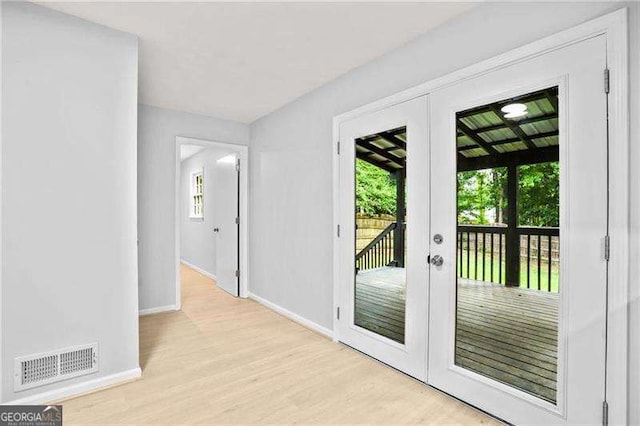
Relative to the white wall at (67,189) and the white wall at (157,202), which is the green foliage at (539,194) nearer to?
the white wall at (67,189)

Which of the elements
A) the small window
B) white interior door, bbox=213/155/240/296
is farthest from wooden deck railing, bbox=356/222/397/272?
the small window

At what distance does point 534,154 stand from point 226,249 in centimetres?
412

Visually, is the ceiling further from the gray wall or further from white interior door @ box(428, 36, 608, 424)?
white interior door @ box(428, 36, 608, 424)

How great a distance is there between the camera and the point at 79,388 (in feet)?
6.67

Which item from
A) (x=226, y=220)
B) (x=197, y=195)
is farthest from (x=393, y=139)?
(x=197, y=195)

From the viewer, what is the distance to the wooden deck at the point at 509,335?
1.66m

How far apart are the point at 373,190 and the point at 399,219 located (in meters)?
0.38

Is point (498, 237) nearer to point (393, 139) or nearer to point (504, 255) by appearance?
point (504, 255)

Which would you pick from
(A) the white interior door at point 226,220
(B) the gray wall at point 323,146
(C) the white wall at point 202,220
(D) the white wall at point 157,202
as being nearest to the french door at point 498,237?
(B) the gray wall at point 323,146

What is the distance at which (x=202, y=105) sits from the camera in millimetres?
3803

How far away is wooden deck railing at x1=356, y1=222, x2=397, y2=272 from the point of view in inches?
98.2

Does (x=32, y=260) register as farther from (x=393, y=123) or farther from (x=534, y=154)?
(x=534, y=154)

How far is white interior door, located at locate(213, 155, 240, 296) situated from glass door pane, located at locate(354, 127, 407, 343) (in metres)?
2.35

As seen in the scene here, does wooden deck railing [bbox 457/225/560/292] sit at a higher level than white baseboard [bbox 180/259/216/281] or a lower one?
higher
